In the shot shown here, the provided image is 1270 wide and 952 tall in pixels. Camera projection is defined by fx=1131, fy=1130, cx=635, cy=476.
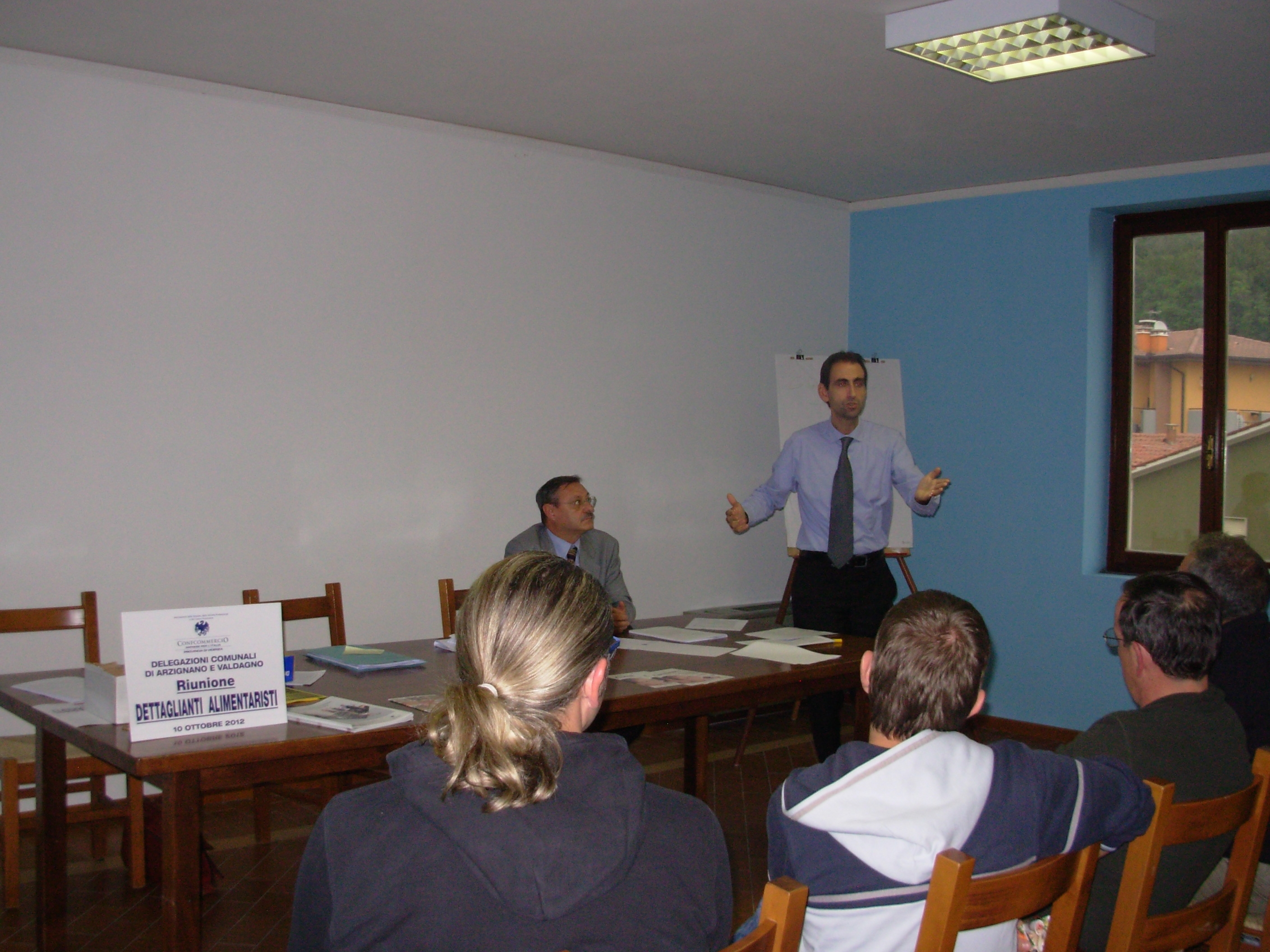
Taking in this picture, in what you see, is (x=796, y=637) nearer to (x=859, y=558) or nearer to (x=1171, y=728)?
(x=859, y=558)

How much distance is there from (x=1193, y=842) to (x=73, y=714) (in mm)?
2199

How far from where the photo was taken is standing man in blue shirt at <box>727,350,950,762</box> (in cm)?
447

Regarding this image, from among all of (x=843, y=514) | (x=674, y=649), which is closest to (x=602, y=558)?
(x=674, y=649)

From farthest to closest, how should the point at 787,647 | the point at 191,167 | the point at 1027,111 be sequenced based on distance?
the point at 1027,111, the point at 191,167, the point at 787,647

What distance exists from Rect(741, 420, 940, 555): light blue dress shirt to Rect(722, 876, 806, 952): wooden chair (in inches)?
137

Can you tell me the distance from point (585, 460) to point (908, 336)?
6.86 feet

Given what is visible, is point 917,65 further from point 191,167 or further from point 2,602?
point 2,602

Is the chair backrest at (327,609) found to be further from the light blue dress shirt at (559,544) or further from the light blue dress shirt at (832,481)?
the light blue dress shirt at (832,481)

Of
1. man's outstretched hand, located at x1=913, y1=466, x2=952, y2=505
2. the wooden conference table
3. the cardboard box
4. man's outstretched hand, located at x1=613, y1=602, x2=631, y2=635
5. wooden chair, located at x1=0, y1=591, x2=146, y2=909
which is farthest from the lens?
man's outstretched hand, located at x1=913, y1=466, x2=952, y2=505

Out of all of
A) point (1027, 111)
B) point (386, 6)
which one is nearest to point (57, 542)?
point (386, 6)

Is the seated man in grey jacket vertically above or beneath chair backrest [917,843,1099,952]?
above

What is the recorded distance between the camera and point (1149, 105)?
444 centimetres

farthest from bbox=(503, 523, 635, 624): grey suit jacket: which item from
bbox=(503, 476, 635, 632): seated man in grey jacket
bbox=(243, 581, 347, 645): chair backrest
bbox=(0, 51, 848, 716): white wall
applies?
bbox=(0, 51, 848, 716): white wall

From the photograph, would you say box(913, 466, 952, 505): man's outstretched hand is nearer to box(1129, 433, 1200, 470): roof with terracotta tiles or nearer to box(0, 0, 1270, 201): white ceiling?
box(0, 0, 1270, 201): white ceiling
